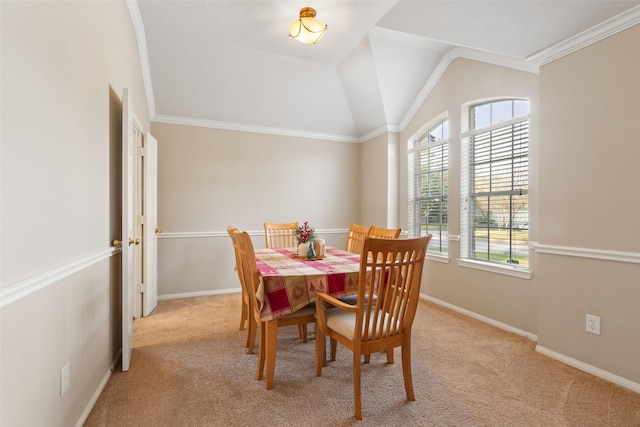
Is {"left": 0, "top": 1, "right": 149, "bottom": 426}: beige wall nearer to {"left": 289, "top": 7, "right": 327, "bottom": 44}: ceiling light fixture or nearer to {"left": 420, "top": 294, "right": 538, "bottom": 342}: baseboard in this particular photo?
{"left": 289, "top": 7, "right": 327, "bottom": 44}: ceiling light fixture

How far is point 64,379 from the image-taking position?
1488mm

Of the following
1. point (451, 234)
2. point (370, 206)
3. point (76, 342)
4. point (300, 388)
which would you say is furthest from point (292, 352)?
point (370, 206)

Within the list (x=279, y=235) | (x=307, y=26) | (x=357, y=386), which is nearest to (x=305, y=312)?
(x=357, y=386)

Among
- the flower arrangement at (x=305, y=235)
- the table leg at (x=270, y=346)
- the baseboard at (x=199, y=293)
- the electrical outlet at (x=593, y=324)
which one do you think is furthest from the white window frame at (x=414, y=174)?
the baseboard at (x=199, y=293)

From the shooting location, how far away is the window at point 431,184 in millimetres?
4012

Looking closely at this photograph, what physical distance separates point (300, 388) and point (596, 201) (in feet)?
8.11

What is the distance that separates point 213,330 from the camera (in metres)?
3.09

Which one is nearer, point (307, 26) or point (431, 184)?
point (307, 26)

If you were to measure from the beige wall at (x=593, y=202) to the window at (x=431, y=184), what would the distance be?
1398 millimetres

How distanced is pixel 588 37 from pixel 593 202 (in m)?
1.20

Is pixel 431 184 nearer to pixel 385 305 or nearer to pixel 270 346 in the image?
pixel 385 305

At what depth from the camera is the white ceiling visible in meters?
2.36

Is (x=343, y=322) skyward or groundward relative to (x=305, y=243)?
groundward

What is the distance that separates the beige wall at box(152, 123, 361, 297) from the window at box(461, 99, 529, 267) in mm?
2190
